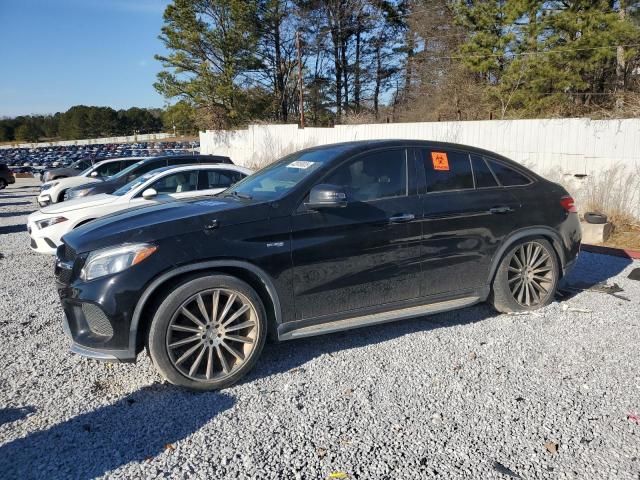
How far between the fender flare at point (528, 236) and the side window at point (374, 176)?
118 cm

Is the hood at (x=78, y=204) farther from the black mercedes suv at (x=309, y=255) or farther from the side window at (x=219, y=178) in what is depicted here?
the black mercedes suv at (x=309, y=255)

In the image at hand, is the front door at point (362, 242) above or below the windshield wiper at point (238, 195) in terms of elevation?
below

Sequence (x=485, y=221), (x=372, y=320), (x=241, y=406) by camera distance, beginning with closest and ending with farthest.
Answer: (x=241, y=406), (x=372, y=320), (x=485, y=221)

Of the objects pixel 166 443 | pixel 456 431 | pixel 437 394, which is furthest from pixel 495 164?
pixel 166 443

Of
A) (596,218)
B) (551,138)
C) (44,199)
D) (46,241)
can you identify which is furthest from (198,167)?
(551,138)

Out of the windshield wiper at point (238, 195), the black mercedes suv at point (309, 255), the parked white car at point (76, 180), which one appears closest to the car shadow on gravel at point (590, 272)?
the black mercedes suv at point (309, 255)

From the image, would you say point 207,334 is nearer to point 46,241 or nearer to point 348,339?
point 348,339

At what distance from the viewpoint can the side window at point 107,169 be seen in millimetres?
13922

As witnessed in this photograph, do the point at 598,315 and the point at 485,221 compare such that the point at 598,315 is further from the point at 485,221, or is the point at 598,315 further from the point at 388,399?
the point at 388,399

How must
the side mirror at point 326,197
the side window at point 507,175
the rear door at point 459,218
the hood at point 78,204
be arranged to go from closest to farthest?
1. the side mirror at point 326,197
2. the rear door at point 459,218
3. the side window at point 507,175
4. the hood at point 78,204

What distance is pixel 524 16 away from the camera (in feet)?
59.5

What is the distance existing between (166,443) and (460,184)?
3.31 metres

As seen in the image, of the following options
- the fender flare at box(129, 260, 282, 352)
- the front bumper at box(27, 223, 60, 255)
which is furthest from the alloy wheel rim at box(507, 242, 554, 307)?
the front bumper at box(27, 223, 60, 255)

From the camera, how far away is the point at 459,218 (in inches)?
175
